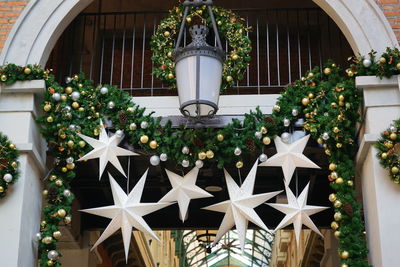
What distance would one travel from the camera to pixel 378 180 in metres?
7.18

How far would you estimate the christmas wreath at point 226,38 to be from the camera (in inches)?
328

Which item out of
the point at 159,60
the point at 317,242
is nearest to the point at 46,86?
the point at 159,60

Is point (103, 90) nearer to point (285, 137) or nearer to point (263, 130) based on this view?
point (263, 130)

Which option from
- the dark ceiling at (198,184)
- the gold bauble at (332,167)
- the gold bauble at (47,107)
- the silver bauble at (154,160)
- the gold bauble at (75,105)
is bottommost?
the gold bauble at (332,167)

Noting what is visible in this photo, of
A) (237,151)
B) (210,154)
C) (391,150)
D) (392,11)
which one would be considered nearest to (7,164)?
(210,154)

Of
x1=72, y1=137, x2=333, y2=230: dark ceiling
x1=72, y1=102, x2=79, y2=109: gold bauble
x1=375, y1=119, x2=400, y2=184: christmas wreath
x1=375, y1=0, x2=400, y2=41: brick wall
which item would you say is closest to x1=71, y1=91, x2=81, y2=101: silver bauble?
x1=72, y1=102, x2=79, y2=109: gold bauble

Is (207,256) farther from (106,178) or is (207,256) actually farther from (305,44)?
(106,178)

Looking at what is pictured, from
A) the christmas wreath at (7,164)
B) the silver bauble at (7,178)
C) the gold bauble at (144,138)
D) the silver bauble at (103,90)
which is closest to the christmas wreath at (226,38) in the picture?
the silver bauble at (103,90)

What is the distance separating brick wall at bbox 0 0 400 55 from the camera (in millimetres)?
7855

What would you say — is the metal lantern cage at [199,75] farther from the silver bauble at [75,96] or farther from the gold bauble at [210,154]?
the silver bauble at [75,96]

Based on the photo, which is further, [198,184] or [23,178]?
[198,184]

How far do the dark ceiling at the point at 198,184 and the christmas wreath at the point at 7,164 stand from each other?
5.32 feet

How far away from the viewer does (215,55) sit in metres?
7.36

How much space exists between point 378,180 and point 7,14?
4476mm
